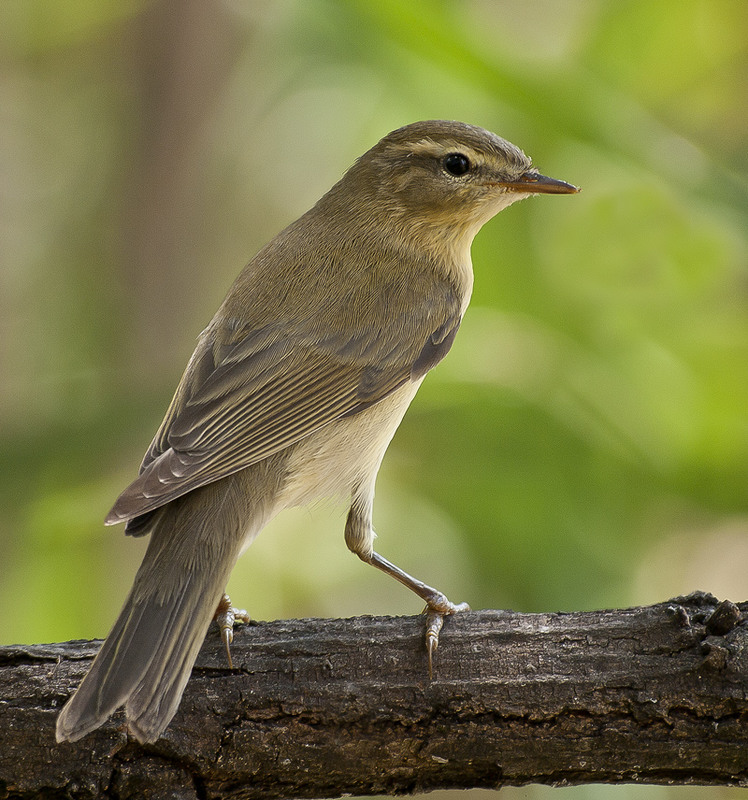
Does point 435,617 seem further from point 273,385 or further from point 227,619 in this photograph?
point 273,385

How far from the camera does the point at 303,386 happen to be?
3297 mm

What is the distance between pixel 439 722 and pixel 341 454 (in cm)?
101

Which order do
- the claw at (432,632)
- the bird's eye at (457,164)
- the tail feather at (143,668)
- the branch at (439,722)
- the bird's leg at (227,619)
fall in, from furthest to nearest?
the bird's eye at (457,164) < the bird's leg at (227,619) < the claw at (432,632) < the branch at (439,722) < the tail feather at (143,668)

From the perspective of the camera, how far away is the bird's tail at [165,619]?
2492mm

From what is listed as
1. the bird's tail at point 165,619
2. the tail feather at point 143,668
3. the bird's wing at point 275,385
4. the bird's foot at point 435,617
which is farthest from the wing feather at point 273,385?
the bird's foot at point 435,617

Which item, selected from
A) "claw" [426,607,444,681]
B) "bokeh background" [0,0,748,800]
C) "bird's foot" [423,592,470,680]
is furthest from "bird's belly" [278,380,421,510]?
"claw" [426,607,444,681]

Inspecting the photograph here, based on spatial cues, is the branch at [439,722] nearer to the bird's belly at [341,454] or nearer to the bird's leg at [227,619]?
the bird's leg at [227,619]

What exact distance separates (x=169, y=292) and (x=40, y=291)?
2.57 ft

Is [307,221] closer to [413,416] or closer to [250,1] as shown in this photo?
[413,416]

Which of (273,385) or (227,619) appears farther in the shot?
(273,385)

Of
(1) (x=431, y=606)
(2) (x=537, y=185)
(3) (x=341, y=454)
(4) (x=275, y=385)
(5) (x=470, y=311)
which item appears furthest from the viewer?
(5) (x=470, y=311)

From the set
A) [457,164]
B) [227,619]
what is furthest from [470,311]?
[227,619]

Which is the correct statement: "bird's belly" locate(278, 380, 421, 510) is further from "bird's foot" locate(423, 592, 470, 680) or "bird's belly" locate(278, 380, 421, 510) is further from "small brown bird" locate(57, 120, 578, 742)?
"bird's foot" locate(423, 592, 470, 680)

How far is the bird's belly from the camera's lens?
3.30 m
